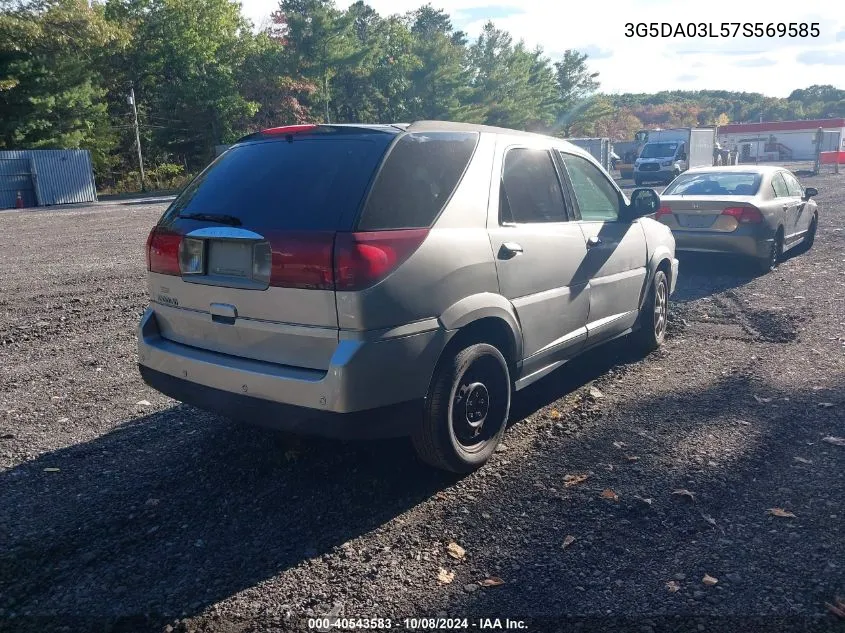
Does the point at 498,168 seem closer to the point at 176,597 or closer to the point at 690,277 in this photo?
the point at 176,597

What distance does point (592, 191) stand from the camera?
5539 millimetres

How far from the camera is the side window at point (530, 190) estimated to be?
444 cm

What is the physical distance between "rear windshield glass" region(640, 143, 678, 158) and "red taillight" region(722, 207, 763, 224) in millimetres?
29576

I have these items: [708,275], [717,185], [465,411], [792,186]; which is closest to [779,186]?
[792,186]

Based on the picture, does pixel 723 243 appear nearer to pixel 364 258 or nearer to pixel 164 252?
pixel 364 258

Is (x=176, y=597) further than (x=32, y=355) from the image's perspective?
No

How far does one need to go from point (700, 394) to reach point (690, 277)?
5594mm

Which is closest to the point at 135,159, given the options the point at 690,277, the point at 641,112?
the point at 690,277

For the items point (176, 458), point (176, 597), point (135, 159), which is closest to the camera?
point (176, 597)

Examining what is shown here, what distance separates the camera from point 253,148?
4.12 meters

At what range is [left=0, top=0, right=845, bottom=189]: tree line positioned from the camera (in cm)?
3938

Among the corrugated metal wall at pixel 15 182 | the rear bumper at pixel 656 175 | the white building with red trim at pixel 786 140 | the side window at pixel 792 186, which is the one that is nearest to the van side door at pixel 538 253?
the side window at pixel 792 186

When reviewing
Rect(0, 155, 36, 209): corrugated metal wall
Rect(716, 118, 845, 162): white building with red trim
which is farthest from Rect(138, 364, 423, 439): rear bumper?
Rect(716, 118, 845, 162): white building with red trim

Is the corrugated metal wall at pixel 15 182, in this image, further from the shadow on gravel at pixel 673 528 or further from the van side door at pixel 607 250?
the shadow on gravel at pixel 673 528
